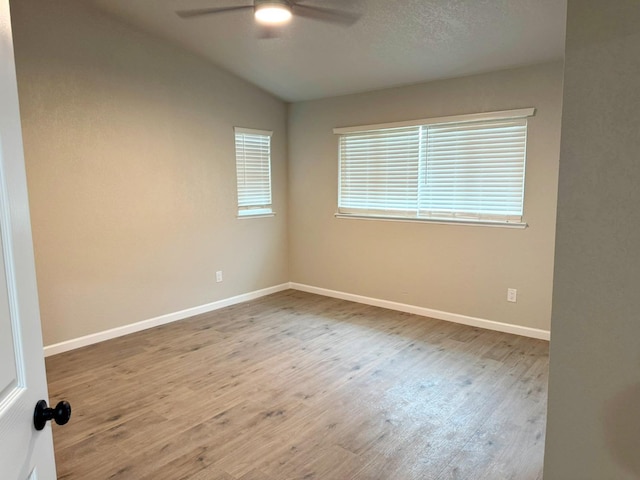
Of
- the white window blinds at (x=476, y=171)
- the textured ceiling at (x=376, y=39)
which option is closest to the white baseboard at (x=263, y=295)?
the white window blinds at (x=476, y=171)

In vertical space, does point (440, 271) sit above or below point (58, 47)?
below

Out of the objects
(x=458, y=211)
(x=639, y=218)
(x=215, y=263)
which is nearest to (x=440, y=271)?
(x=458, y=211)

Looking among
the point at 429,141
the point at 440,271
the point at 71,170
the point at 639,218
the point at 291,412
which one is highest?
the point at 429,141

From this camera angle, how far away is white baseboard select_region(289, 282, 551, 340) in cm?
383

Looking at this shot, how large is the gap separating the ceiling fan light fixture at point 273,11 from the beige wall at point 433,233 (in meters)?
1.76

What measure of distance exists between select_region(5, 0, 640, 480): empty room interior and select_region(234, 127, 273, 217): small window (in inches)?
1.4

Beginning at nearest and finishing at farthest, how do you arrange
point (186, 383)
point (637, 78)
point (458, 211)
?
→ point (637, 78)
point (186, 383)
point (458, 211)

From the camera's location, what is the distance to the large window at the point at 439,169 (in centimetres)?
379

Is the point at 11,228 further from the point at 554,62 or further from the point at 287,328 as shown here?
the point at 554,62

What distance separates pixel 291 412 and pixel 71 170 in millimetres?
2704

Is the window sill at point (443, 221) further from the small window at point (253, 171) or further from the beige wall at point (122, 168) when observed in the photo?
the beige wall at point (122, 168)

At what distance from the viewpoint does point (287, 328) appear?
4.12m

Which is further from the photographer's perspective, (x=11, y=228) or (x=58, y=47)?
(x=58, y=47)

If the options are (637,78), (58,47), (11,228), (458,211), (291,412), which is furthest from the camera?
(458,211)
